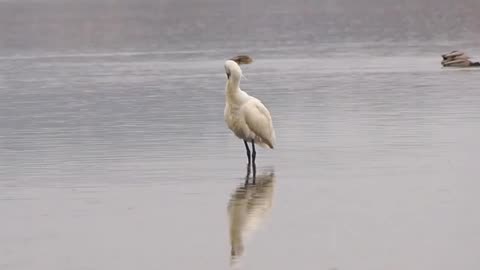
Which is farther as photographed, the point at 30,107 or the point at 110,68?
the point at 110,68

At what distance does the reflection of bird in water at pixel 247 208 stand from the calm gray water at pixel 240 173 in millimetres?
33

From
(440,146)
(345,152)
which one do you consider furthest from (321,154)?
(440,146)

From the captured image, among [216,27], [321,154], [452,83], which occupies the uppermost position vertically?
[216,27]

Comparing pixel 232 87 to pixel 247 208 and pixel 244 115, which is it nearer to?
pixel 244 115

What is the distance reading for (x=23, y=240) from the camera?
1287 centimetres

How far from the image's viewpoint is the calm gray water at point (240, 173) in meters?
12.1

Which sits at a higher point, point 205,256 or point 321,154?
point 321,154

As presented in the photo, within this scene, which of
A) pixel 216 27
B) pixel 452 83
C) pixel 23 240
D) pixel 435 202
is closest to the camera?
pixel 23 240

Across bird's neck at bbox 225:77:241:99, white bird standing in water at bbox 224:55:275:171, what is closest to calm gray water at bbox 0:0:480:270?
white bird standing in water at bbox 224:55:275:171

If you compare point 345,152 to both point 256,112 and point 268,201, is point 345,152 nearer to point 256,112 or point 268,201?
point 256,112

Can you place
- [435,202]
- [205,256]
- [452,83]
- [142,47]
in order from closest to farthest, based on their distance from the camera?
[205,256] → [435,202] → [452,83] → [142,47]

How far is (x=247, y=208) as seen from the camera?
14.2 meters

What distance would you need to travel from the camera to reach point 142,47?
57938mm

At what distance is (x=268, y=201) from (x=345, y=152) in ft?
12.4
